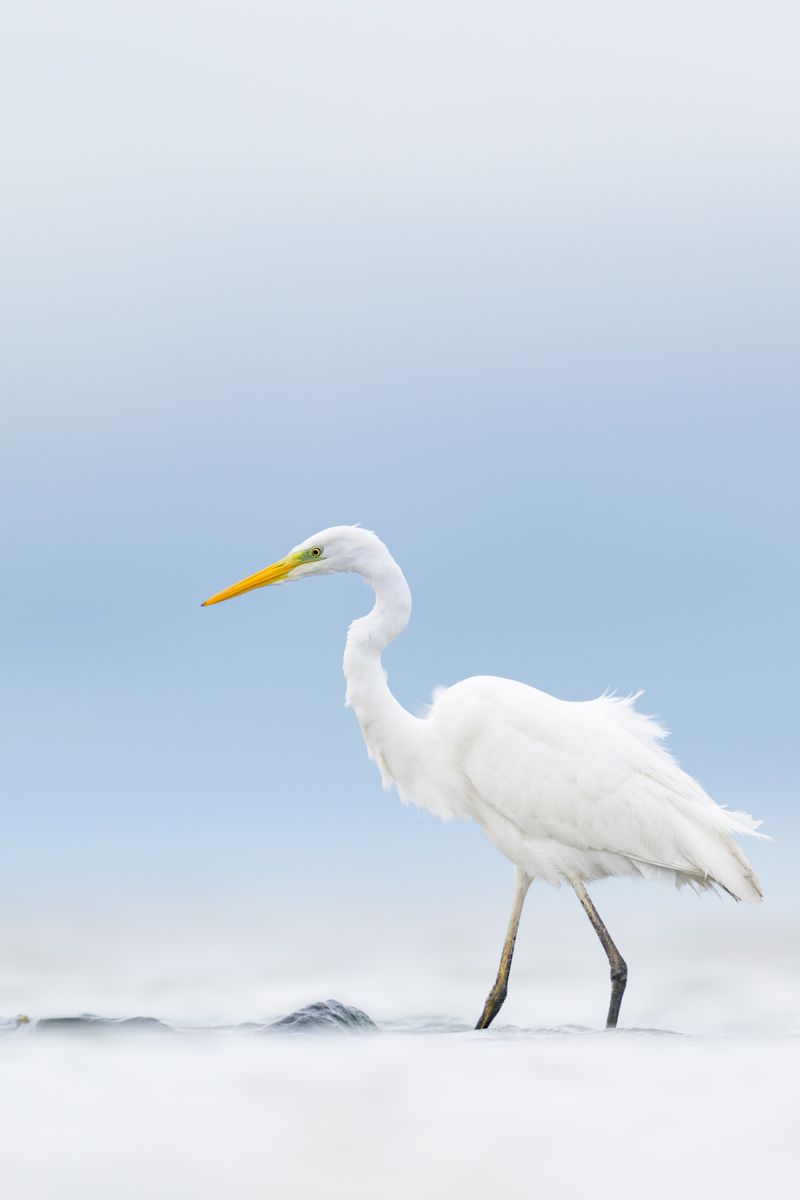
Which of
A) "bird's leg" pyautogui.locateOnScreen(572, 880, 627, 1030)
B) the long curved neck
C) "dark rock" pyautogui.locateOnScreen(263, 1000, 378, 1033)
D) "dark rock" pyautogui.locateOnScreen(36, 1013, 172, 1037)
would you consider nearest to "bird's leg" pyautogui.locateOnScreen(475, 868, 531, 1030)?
"bird's leg" pyautogui.locateOnScreen(572, 880, 627, 1030)

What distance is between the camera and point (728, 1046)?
7.02 meters

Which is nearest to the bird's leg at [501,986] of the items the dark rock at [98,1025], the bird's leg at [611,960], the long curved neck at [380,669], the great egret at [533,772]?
the great egret at [533,772]

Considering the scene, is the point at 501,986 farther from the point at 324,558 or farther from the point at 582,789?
the point at 324,558

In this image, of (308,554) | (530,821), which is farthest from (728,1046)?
(308,554)

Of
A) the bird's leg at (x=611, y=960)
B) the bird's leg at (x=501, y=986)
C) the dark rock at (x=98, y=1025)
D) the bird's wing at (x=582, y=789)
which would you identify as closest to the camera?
the dark rock at (x=98, y=1025)

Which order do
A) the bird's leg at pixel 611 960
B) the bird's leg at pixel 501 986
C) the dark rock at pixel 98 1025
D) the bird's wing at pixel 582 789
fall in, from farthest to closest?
1. the bird's leg at pixel 501 986
2. the bird's wing at pixel 582 789
3. the bird's leg at pixel 611 960
4. the dark rock at pixel 98 1025

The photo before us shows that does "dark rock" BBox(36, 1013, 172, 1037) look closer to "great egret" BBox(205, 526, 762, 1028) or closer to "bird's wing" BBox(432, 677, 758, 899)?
"great egret" BBox(205, 526, 762, 1028)

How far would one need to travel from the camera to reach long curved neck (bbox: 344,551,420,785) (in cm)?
887

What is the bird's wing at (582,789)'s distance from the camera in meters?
8.55

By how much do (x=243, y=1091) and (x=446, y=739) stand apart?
333 centimetres

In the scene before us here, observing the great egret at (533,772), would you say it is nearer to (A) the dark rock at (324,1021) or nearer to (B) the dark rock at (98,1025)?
(A) the dark rock at (324,1021)

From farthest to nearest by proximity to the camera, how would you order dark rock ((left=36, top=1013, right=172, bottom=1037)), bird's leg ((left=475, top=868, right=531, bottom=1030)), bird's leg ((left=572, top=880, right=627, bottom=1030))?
bird's leg ((left=475, top=868, right=531, bottom=1030)) → bird's leg ((left=572, top=880, right=627, bottom=1030)) → dark rock ((left=36, top=1013, right=172, bottom=1037))

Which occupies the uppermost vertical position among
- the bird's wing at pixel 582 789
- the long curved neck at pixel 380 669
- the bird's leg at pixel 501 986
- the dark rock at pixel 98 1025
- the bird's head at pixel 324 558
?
the bird's head at pixel 324 558

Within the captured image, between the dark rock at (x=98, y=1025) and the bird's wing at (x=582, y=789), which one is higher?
the bird's wing at (x=582, y=789)
